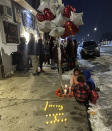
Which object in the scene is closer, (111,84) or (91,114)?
(91,114)

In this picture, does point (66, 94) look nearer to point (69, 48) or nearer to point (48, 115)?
point (48, 115)

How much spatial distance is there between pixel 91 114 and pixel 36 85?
9.52ft

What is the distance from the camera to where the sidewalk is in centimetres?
302

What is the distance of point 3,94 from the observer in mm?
4883

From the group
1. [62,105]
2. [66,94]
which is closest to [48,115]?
[62,105]

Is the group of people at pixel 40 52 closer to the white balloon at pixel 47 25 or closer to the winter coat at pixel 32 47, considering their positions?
the winter coat at pixel 32 47

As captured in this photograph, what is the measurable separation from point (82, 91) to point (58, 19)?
2.09 metres

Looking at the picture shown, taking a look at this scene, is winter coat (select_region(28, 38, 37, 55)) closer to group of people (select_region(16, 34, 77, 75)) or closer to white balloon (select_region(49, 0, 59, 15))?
group of people (select_region(16, 34, 77, 75))

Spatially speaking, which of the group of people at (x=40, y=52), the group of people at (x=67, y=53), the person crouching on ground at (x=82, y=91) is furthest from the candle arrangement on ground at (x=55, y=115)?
the group of people at (x=67, y=53)

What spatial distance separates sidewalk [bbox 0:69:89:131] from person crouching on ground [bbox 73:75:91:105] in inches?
8.3

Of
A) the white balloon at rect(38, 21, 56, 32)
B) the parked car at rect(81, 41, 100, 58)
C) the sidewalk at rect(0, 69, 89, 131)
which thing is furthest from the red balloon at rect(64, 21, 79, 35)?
the parked car at rect(81, 41, 100, 58)

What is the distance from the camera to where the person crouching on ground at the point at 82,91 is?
3.89 metres

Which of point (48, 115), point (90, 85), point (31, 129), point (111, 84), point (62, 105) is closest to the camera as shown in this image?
point (31, 129)

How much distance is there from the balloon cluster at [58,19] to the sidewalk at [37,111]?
1.99m
